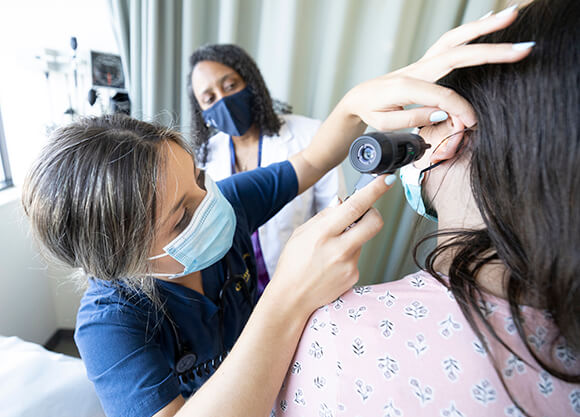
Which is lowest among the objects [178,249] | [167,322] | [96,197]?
[167,322]

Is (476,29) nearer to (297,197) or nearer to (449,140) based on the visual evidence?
(449,140)

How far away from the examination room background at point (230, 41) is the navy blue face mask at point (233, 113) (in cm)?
20

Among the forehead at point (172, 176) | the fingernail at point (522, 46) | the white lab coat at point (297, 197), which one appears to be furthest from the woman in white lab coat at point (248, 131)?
the fingernail at point (522, 46)

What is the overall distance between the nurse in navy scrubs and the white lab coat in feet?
1.90

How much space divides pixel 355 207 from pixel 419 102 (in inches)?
8.1

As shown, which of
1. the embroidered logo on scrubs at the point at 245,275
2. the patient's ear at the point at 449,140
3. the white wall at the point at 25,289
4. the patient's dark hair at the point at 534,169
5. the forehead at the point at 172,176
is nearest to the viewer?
the patient's dark hair at the point at 534,169

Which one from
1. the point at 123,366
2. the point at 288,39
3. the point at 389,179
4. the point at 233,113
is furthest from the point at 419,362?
the point at 288,39

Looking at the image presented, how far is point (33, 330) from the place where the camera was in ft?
4.78

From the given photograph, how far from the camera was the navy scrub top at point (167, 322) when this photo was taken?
0.54 metres

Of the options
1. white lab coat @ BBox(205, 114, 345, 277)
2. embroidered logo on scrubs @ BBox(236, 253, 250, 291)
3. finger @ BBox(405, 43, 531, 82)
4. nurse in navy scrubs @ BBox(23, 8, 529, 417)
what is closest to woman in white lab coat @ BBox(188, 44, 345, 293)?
white lab coat @ BBox(205, 114, 345, 277)

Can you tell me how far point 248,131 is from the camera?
1.43 meters

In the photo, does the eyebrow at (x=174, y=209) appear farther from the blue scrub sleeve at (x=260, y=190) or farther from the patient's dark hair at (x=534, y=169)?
the patient's dark hair at (x=534, y=169)

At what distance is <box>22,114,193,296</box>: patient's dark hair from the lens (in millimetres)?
536

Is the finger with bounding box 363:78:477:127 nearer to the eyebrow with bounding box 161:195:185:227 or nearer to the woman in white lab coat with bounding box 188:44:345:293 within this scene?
the eyebrow with bounding box 161:195:185:227
